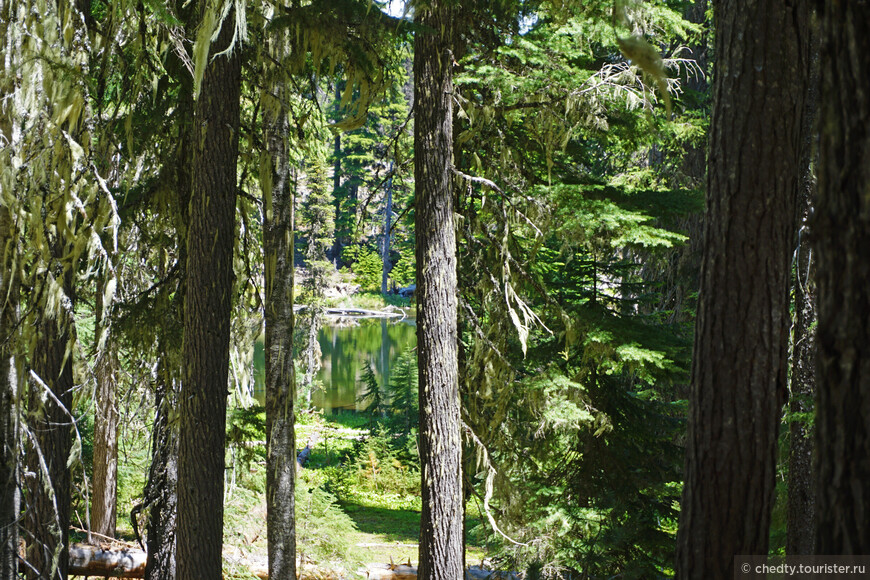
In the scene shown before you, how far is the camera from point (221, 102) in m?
5.36

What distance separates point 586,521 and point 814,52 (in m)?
5.05

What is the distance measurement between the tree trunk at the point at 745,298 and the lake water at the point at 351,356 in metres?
20.0

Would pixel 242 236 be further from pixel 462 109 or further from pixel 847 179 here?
pixel 847 179

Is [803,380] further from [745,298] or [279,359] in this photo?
[279,359]

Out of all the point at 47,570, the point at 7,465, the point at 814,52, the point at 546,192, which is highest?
the point at 814,52

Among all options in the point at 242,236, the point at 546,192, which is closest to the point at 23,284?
the point at 242,236

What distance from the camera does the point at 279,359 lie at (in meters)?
6.70

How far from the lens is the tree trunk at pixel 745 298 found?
9.85 ft

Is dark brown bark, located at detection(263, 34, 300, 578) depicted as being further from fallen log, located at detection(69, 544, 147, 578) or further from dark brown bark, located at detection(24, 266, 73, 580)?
fallen log, located at detection(69, 544, 147, 578)

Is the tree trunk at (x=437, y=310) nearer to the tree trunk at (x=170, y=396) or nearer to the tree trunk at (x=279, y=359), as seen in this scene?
the tree trunk at (x=279, y=359)

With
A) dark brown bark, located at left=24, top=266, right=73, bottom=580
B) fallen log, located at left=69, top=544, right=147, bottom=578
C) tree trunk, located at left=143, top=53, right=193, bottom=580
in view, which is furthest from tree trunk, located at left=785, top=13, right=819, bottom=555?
fallen log, located at left=69, top=544, right=147, bottom=578

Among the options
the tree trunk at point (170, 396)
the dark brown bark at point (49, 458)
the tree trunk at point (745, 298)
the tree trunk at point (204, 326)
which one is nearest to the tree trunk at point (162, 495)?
the tree trunk at point (170, 396)

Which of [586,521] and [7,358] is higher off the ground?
[7,358]

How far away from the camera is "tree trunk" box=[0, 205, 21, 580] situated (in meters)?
4.10
